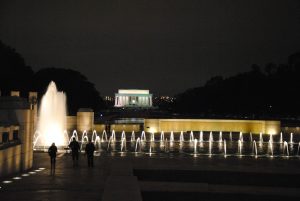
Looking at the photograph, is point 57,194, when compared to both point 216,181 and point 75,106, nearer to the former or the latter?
point 216,181

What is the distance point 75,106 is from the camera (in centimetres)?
9031

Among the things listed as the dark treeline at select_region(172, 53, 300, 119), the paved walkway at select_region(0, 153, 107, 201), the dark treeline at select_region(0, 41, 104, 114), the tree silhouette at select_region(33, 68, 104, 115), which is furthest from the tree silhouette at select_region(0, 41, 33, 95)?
the paved walkway at select_region(0, 153, 107, 201)

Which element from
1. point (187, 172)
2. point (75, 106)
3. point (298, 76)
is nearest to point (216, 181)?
point (187, 172)

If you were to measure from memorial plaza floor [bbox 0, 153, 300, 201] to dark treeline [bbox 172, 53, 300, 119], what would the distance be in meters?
52.8

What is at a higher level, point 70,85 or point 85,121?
point 70,85

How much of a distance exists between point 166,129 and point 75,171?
97.6 feet

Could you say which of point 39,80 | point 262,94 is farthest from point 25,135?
point 39,80

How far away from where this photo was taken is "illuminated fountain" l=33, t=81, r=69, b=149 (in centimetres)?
3291

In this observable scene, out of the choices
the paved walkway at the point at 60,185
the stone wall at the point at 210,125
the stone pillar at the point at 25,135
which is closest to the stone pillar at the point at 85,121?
the stone wall at the point at 210,125

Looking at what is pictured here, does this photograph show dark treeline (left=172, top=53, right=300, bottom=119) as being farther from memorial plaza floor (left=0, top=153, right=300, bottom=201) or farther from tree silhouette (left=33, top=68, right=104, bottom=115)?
memorial plaza floor (left=0, top=153, right=300, bottom=201)

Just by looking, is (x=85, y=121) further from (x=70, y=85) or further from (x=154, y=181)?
(x=70, y=85)

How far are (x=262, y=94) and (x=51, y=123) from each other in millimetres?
48155

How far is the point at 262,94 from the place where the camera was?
80438 millimetres

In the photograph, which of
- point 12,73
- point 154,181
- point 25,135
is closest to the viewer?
point 154,181
